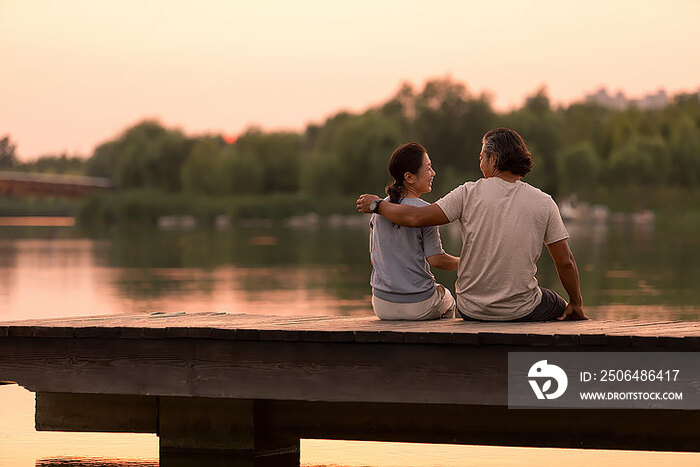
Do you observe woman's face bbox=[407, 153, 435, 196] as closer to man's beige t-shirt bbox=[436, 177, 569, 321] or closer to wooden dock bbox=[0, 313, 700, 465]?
man's beige t-shirt bbox=[436, 177, 569, 321]

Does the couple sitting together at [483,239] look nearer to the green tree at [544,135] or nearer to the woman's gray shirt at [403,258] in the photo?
the woman's gray shirt at [403,258]

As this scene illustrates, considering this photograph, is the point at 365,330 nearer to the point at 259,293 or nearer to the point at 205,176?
the point at 259,293

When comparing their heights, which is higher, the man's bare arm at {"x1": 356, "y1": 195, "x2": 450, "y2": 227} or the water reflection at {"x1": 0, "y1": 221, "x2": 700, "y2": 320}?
the man's bare arm at {"x1": 356, "y1": 195, "x2": 450, "y2": 227}

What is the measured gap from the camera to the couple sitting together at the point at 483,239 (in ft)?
23.7

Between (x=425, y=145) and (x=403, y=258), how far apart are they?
108750 millimetres

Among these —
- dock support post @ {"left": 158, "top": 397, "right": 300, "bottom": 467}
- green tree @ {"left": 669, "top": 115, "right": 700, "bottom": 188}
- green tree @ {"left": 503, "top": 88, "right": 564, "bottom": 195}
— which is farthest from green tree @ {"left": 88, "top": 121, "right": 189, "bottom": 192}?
dock support post @ {"left": 158, "top": 397, "right": 300, "bottom": 467}

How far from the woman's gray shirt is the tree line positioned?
9624cm

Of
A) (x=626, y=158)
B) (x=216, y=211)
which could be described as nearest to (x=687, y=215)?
(x=626, y=158)

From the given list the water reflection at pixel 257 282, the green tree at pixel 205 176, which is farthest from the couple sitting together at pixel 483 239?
the green tree at pixel 205 176

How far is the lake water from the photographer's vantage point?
842cm

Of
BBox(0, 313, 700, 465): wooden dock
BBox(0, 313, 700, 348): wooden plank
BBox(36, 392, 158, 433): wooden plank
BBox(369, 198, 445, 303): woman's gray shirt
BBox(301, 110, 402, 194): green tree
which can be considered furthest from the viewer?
BBox(301, 110, 402, 194): green tree

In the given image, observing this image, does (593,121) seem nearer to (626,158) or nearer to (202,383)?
(626,158)

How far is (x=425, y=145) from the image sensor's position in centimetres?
11581

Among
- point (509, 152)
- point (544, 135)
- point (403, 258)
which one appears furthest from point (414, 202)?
point (544, 135)
